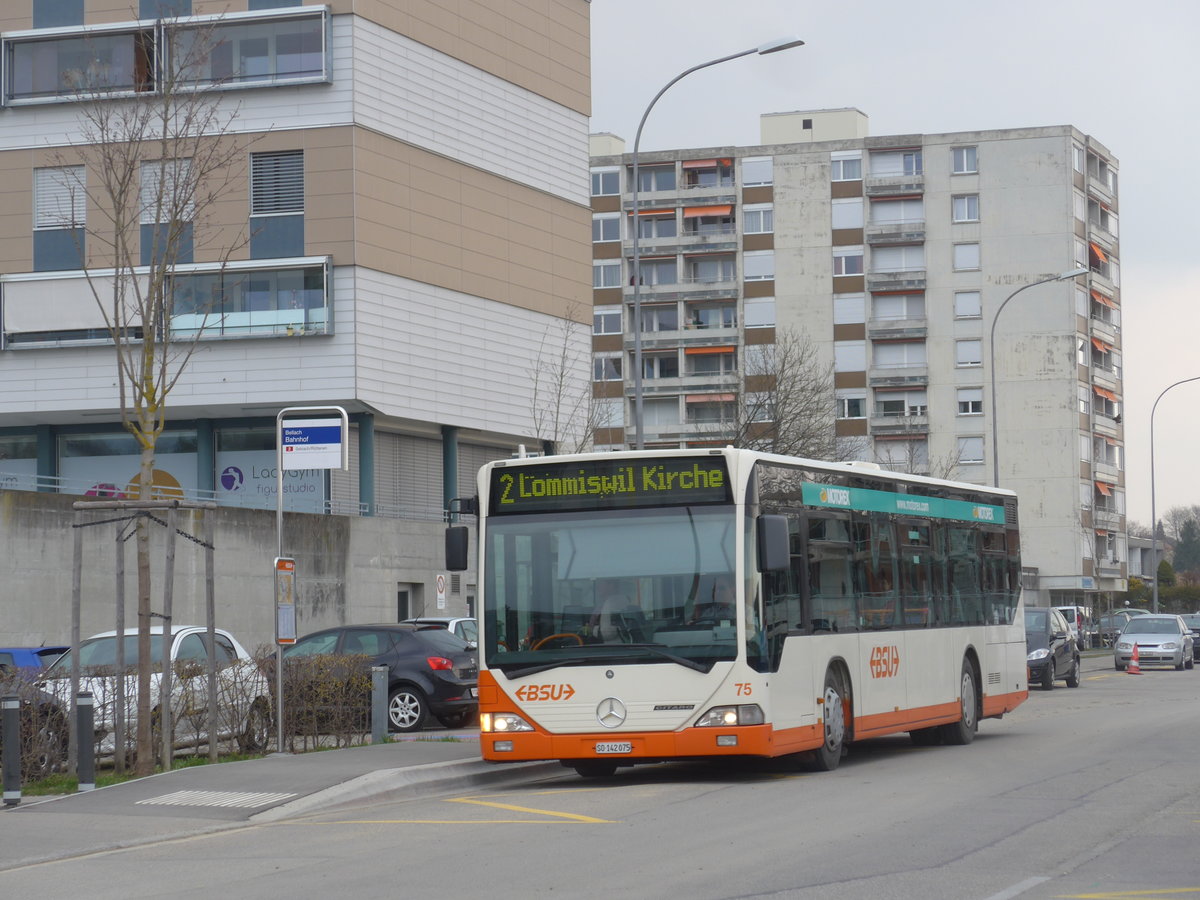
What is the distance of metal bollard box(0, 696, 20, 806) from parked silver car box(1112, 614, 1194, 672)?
3764cm

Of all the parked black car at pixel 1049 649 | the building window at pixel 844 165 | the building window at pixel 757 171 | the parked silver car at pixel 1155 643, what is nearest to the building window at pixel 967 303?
the building window at pixel 844 165

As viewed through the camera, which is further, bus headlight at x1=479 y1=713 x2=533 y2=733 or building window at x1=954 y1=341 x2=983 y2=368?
building window at x1=954 y1=341 x2=983 y2=368

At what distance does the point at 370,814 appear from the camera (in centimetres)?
1357

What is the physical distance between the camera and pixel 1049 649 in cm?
3550

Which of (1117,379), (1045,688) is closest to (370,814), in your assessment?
(1045,688)

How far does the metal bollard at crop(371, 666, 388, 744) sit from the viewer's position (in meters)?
18.4

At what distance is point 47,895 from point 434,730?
1326 centimetres

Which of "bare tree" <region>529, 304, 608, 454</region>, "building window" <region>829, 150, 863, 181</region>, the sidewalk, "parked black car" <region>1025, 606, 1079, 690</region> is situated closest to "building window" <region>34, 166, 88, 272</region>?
"bare tree" <region>529, 304, 608, 454</region>

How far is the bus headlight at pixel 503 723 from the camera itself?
15133 millimetres

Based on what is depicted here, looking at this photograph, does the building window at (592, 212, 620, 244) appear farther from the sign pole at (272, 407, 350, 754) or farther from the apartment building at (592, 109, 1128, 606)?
the sign pole at (272, 407, 350, 754)

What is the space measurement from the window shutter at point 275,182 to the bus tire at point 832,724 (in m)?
33.6

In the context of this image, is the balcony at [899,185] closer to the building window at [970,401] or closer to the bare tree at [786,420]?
the building window at [970,401]

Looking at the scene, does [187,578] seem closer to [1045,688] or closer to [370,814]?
[1045,688]

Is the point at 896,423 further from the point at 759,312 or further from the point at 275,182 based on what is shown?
the point at 275,182
